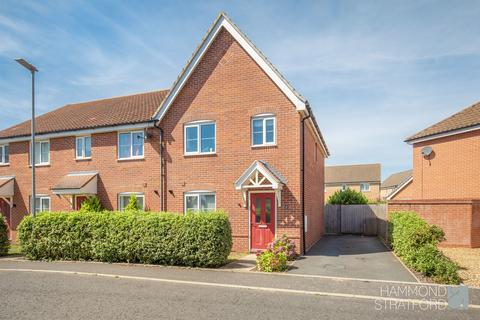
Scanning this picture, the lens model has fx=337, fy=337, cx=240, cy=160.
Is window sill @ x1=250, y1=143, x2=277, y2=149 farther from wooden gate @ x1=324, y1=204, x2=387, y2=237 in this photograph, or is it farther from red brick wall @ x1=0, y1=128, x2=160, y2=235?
wooden gate @ x1=324, y1=204, x2=387, y2=237

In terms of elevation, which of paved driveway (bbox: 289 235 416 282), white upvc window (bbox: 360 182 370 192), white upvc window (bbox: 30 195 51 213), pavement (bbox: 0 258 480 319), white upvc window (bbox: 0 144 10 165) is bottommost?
white upvc window (bbox: 360 182 370 192)

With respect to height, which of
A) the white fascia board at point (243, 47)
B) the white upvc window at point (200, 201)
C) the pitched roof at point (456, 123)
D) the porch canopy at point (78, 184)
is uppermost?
the white fascia board at point (243, 47)

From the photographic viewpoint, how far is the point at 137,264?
12.3 metres

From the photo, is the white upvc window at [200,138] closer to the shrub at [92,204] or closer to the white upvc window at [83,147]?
the shrub at [92,204]

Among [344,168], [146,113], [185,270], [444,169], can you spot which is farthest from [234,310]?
[344,168]

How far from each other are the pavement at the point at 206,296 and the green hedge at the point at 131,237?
2.53 feet

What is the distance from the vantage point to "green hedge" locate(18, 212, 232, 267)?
1148 centimetres

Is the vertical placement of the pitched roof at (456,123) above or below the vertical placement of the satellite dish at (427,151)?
above

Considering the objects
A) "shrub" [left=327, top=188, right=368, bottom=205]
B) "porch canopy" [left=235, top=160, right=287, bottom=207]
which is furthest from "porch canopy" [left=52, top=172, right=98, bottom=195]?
"shrub" [left=327, top=188, right=368, bottom=205]

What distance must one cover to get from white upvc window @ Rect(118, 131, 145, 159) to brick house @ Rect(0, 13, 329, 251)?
0.05m

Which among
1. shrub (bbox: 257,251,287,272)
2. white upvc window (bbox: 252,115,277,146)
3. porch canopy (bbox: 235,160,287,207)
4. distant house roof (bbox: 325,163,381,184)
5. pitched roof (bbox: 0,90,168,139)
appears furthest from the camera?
distant house roof (bbox: 325,163,381,184)

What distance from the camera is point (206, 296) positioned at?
27.1 feet

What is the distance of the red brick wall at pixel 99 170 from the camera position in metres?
16.7

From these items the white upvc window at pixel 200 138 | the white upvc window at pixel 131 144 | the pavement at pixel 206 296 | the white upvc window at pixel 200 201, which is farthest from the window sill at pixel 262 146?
the white upvc window at pixel 131 144
